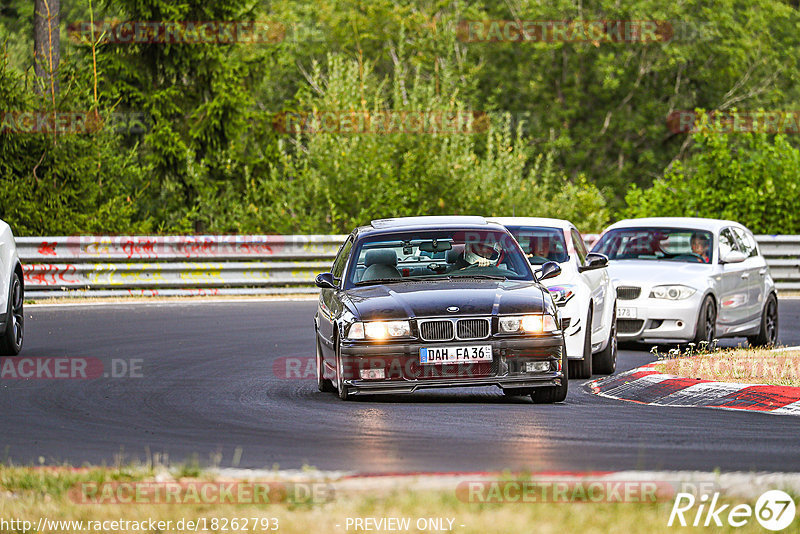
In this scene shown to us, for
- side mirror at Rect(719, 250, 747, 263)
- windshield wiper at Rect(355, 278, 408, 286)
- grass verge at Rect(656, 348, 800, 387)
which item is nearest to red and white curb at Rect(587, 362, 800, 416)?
grass verge at Rect(656, 348, 800, 387)

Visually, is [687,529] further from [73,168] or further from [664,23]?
[664,23]

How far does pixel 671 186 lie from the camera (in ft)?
103

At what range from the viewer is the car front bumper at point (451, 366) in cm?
1057

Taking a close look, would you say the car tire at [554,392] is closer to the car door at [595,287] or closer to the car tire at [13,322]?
the car door at [595,287]

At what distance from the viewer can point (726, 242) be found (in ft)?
58.1

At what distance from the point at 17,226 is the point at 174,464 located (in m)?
20.0

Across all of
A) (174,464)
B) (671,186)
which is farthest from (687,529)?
(671,186)

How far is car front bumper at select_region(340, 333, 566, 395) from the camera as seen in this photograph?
10.6 meters

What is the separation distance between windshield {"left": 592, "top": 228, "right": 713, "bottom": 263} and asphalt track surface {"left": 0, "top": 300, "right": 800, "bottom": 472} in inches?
112

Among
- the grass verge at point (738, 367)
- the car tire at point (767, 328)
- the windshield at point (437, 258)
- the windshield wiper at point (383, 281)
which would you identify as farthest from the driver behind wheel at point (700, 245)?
the windshield wiper at point (383, 281)

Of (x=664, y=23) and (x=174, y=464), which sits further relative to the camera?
(x=664, y=23)

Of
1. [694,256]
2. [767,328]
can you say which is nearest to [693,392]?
[694,256]

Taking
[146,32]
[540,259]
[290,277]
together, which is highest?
[146,32]

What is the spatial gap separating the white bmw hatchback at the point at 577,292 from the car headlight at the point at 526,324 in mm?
1961
